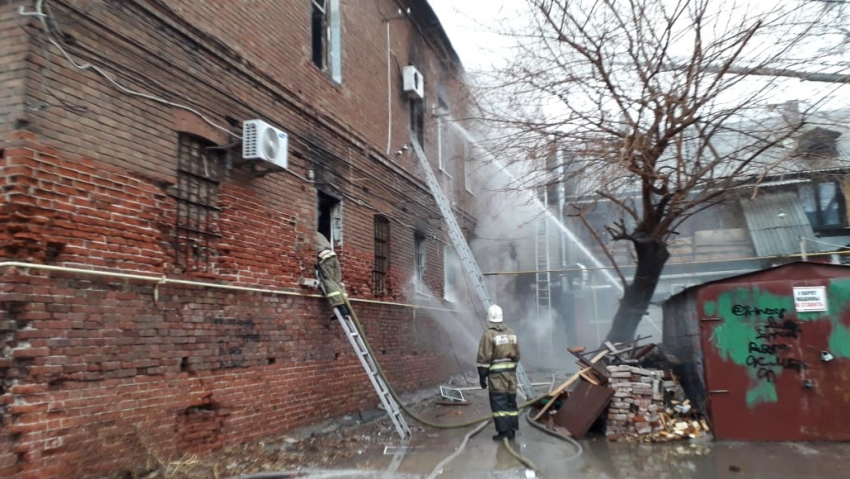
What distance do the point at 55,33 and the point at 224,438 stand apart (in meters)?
4.05

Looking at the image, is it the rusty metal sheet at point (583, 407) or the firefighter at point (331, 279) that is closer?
the rusty metal sheet at point (583, 407)

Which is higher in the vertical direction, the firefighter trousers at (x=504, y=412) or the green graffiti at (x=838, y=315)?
the green graffiti at (x=838, y=315)

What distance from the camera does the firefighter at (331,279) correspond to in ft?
26.1

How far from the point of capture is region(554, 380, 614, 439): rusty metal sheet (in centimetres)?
771

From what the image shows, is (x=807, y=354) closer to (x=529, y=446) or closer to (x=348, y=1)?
(x=529, y=446)

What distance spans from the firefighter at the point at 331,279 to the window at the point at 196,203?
1.78 meters

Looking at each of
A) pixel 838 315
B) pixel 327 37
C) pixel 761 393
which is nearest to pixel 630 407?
pixel 761 393

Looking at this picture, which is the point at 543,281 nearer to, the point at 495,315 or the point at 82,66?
the point at 495,315

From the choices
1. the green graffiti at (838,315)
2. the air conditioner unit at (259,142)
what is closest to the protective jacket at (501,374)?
the air conditioner unit at (259,142)

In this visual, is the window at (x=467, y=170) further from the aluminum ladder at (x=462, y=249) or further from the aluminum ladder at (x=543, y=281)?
the aluminum ladder at (x=543, y=281)

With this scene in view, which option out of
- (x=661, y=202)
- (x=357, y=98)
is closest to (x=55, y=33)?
(x=357, y=98)

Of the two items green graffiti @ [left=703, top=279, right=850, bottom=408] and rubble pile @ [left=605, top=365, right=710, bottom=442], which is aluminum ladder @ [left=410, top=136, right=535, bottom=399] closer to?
rubble pile @ [left=605, top=365, right=710, bottom=442]

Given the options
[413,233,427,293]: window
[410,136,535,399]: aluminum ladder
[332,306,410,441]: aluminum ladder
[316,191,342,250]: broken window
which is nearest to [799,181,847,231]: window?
[410,136,535,399]: aluminum ladder

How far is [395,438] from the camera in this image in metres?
7.91
